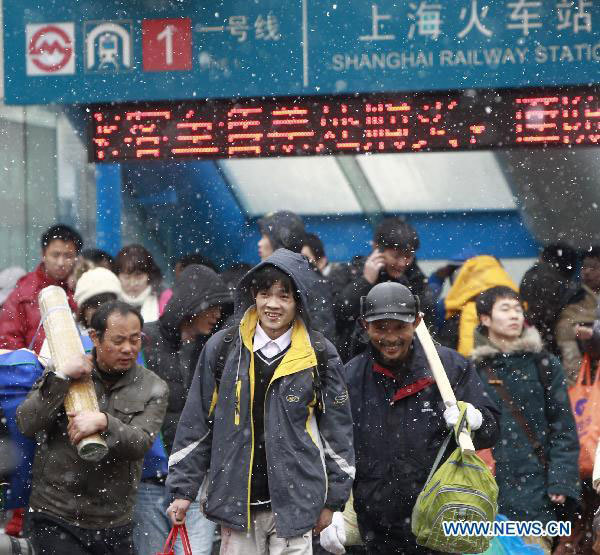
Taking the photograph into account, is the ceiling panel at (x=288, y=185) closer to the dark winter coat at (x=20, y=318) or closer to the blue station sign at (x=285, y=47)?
the blue station sign at (x=285, y=47)

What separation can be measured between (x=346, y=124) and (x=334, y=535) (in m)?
4.78

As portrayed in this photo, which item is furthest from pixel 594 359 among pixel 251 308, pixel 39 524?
pixel 39 524

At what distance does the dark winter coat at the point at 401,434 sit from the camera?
581cm

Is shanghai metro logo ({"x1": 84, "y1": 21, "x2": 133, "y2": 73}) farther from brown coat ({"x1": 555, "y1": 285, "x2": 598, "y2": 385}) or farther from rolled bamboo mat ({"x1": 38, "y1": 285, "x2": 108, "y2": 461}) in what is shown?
brown coat ({"x1": 555, "y1": 285, "x2": 598, "y2": 385})

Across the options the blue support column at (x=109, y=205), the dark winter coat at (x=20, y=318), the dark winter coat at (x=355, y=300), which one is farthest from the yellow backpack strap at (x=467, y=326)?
the blue support column at (x=109, y=205)

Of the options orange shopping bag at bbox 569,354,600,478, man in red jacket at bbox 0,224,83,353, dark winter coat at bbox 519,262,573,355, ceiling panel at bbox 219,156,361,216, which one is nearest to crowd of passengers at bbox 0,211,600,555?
orange shopping bag at bbox 569,354,600,478

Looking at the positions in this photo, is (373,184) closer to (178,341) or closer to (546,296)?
(546,296)

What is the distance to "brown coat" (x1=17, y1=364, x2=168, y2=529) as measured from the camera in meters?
5.91

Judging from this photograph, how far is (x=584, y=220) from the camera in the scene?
12.1 meters

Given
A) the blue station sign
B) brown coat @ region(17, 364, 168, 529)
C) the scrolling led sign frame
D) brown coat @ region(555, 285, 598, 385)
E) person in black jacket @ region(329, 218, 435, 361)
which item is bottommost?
brown coat @ region(17, 364, 168, 529)

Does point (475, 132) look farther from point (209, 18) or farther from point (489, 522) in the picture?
point (489, 522)

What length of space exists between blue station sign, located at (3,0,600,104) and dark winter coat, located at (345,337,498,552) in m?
4.14

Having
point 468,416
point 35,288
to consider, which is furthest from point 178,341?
point 468,416

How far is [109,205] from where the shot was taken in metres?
10.6
